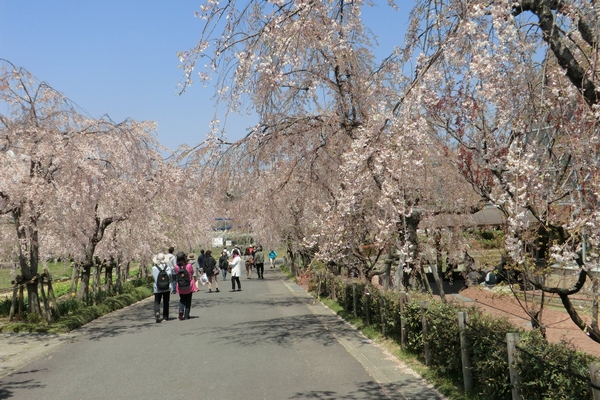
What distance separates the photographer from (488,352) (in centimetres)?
681

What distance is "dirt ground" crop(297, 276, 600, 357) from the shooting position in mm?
11030

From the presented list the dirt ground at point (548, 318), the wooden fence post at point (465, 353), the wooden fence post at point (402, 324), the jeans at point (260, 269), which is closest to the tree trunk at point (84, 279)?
the dirt ground at point (548, 318)

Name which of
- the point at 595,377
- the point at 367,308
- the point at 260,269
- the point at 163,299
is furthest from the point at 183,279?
the point at 260,269

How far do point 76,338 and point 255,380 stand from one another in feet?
21.0

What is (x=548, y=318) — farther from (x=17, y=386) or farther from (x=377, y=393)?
(x=17, y=386)

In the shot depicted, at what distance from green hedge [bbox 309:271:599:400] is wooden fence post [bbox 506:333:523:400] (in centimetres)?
5

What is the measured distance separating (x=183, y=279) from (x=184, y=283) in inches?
4.9

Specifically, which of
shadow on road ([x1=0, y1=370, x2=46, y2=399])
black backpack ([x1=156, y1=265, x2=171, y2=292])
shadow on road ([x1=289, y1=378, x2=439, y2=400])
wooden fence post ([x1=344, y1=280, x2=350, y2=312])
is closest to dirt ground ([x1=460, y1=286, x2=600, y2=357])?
shadow on road ([x1=289, y1=378, x2=439, y2=400])

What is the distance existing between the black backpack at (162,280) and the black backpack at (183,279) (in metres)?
A: 0.30

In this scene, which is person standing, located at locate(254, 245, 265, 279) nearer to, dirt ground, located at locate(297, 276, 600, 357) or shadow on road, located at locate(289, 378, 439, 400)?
dirt ground, located at locate(297, 276, 600, 357)

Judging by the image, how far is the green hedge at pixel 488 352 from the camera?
17.6ft

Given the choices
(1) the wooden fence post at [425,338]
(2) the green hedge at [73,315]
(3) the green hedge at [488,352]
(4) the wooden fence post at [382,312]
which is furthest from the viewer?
(2) the green hedge at [73,315]

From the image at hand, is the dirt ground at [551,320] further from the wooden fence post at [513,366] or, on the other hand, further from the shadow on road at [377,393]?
the wooden fence post at [513,366]

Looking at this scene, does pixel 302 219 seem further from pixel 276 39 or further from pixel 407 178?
pixel 276 39
